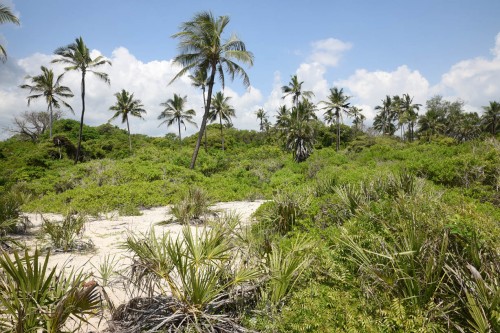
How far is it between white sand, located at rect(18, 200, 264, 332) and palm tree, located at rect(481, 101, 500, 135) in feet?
183

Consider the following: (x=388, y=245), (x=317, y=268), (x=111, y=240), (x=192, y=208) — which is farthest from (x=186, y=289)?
(x=192, y=208)

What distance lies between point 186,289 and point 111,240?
17.8 feet

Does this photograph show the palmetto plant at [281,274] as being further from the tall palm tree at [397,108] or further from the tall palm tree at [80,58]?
the tall palm tree at [397,108]

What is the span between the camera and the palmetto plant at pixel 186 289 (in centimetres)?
365

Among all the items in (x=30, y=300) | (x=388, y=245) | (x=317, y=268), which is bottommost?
(x=317, y=268)

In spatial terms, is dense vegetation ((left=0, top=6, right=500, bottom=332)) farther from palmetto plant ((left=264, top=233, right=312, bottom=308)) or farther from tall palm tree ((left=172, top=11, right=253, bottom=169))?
tall palm tree ((left=172, top=11, right=253, bottom=169))

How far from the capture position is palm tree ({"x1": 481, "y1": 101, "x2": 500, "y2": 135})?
50219 millimetres

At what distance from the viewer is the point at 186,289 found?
3682mm

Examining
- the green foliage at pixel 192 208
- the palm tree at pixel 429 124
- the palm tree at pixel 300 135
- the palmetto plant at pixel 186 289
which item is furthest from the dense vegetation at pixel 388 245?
the palm tree at pixel 429 124

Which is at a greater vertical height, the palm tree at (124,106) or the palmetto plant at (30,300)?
the palm tree at (124,106)

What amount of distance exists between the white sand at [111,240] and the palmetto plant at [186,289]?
27 cm

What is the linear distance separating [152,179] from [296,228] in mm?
15243

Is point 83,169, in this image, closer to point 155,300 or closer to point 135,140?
point 155,300

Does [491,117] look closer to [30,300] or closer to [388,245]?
[388,245]
